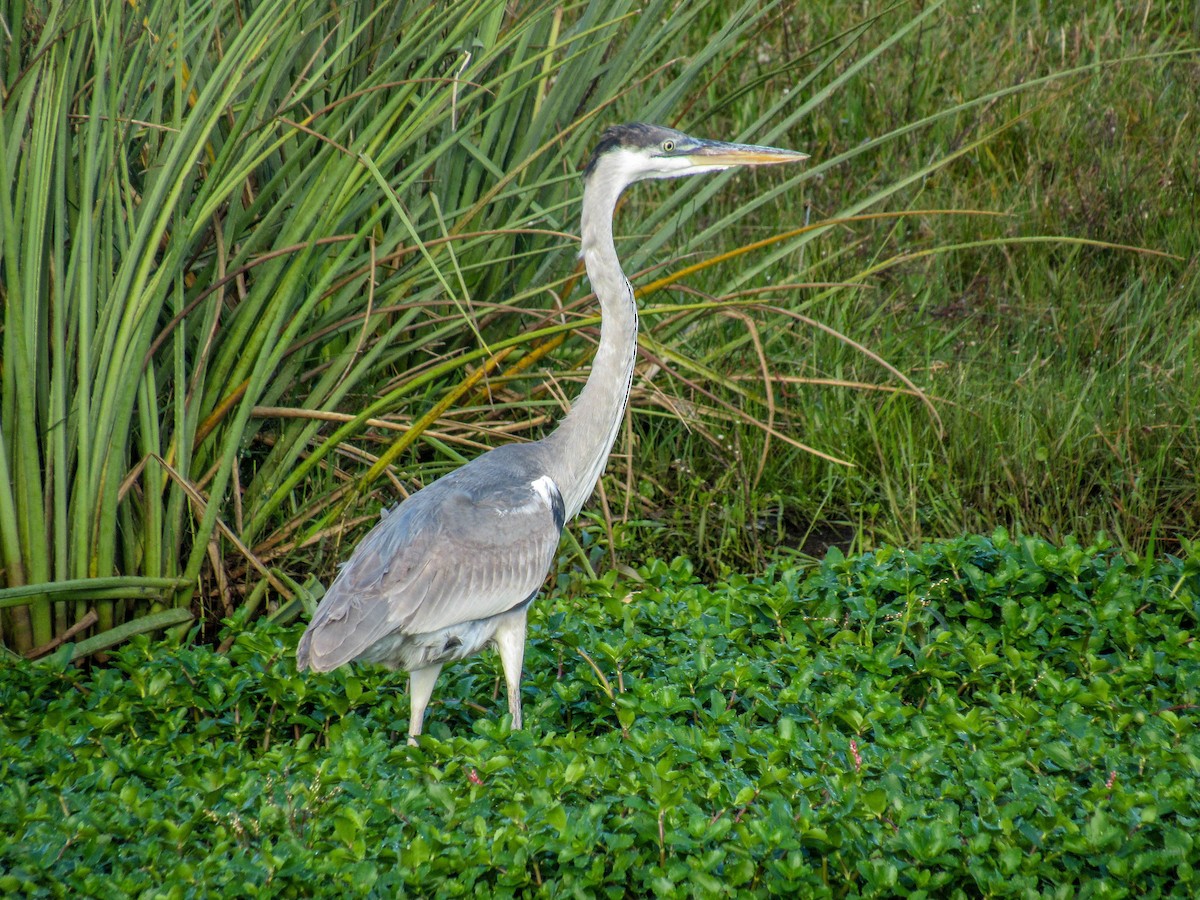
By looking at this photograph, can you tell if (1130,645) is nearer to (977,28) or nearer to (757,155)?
(757,155)

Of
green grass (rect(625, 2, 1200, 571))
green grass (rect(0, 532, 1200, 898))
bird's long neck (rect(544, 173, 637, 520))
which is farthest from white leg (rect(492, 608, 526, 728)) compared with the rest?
green grass (rect(625, 2, 1200, 571))

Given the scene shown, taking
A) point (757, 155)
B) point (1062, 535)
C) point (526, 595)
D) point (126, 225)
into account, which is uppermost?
point (757, 155)

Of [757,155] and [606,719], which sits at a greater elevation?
[757,155]

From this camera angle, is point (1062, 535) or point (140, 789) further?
point (1062, 535)

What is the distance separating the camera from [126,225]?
13.0 feet

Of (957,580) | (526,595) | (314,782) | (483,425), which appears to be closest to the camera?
(314,782)

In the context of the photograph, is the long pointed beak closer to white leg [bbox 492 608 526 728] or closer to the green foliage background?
the green foliage background

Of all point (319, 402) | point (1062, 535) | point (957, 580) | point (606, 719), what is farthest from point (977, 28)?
point (606, 719)

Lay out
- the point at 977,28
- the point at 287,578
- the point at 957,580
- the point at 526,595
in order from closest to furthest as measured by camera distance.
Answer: the point at 526,595 < the point at 287,578 < the point at 957,580 < the point at 977,28

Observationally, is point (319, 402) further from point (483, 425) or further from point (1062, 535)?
point (1062, 535)

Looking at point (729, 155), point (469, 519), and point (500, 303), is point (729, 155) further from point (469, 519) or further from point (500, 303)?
point (469, 519)

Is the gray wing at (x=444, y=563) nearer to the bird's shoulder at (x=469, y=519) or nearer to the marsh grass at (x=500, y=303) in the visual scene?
the bird's shoulder at (x=469, y=519)

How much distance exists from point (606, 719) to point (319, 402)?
146 centimetres

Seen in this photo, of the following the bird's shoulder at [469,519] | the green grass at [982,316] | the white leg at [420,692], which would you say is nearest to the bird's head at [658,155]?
the green grass at [982,316]
